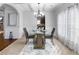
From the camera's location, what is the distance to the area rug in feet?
6.69

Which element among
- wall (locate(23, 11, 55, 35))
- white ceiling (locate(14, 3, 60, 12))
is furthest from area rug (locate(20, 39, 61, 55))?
white ceiling (locate(14, 3, 60, 12))

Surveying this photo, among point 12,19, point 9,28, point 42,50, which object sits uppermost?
point 12,19

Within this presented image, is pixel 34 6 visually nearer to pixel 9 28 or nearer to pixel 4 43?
pixel 9 28

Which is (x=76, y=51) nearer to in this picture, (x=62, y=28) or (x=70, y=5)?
(x=62, y=28)

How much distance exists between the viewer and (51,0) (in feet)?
6.20

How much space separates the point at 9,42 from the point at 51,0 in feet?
2.80

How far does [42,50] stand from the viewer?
6.97ft

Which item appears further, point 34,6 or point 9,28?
point 9,28

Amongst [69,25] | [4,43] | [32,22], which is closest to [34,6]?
[32,22]

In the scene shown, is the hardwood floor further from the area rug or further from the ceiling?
the ceiling

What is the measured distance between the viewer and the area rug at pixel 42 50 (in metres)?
2.04

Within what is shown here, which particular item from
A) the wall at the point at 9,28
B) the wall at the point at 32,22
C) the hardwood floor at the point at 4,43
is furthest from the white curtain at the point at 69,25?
the hardwood floor at the point at 4,43
